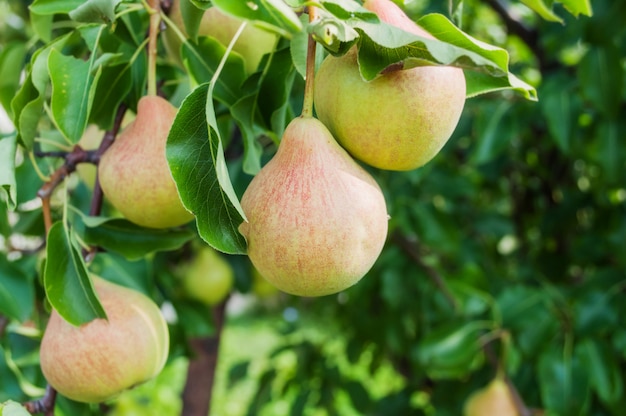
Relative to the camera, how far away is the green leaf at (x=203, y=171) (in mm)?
530

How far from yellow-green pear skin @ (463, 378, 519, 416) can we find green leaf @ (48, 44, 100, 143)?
0.91 metres

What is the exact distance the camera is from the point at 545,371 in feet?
4.40

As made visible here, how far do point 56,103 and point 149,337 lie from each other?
235 mm

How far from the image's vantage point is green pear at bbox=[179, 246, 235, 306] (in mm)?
1502

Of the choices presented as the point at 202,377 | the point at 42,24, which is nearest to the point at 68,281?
the point at 42,24

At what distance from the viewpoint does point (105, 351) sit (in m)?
0.65

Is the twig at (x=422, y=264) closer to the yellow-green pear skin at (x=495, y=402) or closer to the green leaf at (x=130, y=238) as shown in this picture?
the yellow-green pear skin at (x=495, y=402)

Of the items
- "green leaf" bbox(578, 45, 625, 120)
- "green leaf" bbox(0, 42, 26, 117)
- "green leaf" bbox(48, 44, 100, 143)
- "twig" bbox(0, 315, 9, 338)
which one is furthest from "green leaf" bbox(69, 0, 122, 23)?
"green leaf" bbox(578, 45, 625, 120)

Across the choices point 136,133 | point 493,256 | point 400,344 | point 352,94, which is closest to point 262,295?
point 400,344

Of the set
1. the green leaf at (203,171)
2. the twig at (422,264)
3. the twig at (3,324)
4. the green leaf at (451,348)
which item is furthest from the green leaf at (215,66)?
the twig at (422,264)

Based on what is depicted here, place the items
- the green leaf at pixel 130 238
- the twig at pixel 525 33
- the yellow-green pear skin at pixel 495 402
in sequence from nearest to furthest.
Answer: the green leaf at pixel 130 238, the yellow-green pear skin at pixel 495 402, the twig at pixel 525 33

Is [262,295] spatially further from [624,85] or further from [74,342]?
[74,342]

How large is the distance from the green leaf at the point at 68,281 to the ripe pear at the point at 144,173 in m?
0.08

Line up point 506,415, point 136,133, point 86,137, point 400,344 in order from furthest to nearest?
point 400,344
point 506,415
point 86,137
point 136,133
